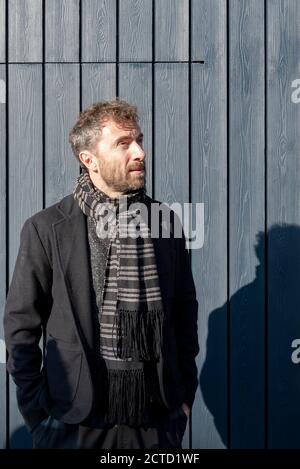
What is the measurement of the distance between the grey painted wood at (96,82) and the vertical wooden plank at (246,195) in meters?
0.59

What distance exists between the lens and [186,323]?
251cm

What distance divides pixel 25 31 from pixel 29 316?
5.16 ft

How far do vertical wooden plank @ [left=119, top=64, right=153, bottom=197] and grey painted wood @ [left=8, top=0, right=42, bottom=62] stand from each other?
420mm

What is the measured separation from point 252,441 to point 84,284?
1.50 m

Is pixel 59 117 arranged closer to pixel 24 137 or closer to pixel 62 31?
pixel 24 137

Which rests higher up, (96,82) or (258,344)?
(96,82)

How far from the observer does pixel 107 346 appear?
2.25 metres

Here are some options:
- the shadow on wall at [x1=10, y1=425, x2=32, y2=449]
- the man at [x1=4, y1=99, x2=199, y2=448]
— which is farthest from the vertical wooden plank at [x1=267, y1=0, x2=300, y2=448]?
the shadow on wall at [x1=10, y1=425, x2=32, y2=449]

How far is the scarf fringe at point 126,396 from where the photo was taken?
2199 millimetres

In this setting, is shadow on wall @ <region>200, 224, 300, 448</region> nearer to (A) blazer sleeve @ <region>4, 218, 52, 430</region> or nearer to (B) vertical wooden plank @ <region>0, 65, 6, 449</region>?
(B) vertical wooden plank @ <region>0, 65, 6, 449</region>

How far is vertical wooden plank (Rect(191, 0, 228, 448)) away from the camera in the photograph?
3.21 m

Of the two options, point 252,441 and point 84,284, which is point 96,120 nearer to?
point 84,284

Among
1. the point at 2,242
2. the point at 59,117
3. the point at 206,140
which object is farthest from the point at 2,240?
the point at 206,140

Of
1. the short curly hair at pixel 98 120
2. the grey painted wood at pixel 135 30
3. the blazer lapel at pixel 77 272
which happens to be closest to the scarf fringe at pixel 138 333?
the blazer lapel at pixel 77 272
